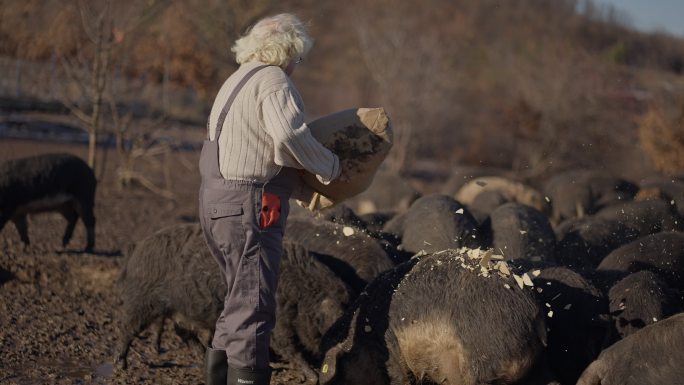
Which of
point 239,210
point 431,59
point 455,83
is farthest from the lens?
point 455,83

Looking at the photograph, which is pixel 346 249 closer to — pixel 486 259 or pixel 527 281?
pixel 486 259

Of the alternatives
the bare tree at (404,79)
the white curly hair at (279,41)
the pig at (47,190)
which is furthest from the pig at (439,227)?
the bare tree at (404,79)

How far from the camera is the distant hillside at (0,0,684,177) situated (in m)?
15.8

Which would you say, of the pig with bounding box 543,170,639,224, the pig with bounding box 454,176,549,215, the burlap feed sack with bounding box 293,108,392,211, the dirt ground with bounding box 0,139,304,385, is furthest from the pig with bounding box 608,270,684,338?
the pig with bounding box 454,176,549,215

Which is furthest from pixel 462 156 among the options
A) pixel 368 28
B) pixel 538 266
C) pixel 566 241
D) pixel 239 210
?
pixel 239 210

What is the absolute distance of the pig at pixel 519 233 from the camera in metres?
6.97

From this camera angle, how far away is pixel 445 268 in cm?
470

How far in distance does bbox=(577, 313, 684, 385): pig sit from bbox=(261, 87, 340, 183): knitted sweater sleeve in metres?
1.73

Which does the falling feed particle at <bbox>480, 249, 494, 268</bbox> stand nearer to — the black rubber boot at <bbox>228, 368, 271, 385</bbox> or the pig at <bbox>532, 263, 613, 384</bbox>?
the pig at <bbox>532, 263, 613, 384</bbox>

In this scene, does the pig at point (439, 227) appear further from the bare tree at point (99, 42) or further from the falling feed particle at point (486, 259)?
the bare tree at point (99, 42)

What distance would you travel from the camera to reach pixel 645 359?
425cm

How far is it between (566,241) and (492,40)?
110ft

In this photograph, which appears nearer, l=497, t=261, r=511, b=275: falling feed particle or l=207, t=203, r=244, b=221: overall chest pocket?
l=207, t=203, r=244, b=221: overall chest pocket

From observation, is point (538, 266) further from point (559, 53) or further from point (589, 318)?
point (559, 53)
